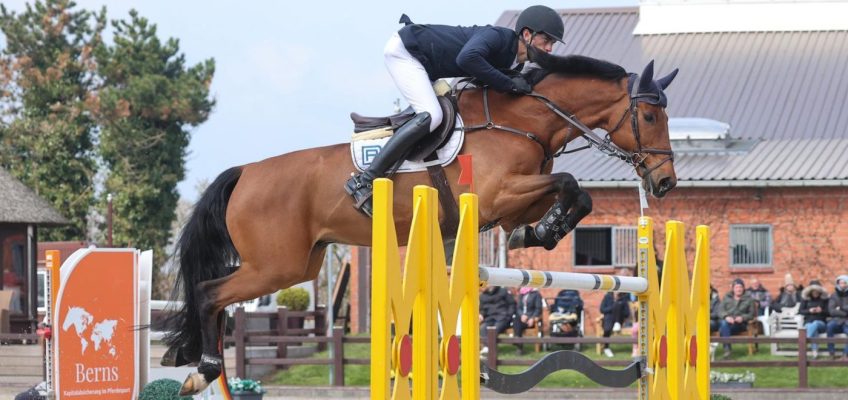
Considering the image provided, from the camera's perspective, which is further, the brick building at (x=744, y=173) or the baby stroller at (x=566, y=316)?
the brick building at (x=744, y=173)

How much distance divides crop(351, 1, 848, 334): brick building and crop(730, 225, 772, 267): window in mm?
16

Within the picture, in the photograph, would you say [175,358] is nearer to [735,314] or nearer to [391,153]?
[391,153]

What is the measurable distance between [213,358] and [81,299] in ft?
6.37

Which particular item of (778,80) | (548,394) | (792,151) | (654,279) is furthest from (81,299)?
(778,80)

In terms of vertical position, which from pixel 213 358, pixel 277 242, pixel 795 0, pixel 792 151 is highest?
pixel 795 0

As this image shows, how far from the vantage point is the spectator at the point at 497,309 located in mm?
16469

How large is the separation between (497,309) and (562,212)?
35.1 feet

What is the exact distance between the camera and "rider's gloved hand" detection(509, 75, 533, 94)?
614 cm

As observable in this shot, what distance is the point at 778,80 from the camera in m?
23.4

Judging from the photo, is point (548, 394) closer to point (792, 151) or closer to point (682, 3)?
point (792, 151)

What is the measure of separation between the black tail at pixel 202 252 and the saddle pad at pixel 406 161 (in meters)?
0.68

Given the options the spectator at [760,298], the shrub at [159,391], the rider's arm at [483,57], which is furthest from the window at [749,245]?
the rider's arm at [483,57]

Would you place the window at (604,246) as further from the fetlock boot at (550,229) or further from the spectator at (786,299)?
the fetlock boot at (550,229)

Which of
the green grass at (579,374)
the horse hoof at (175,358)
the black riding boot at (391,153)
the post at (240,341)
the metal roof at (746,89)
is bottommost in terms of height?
the green grass at (579,374)
